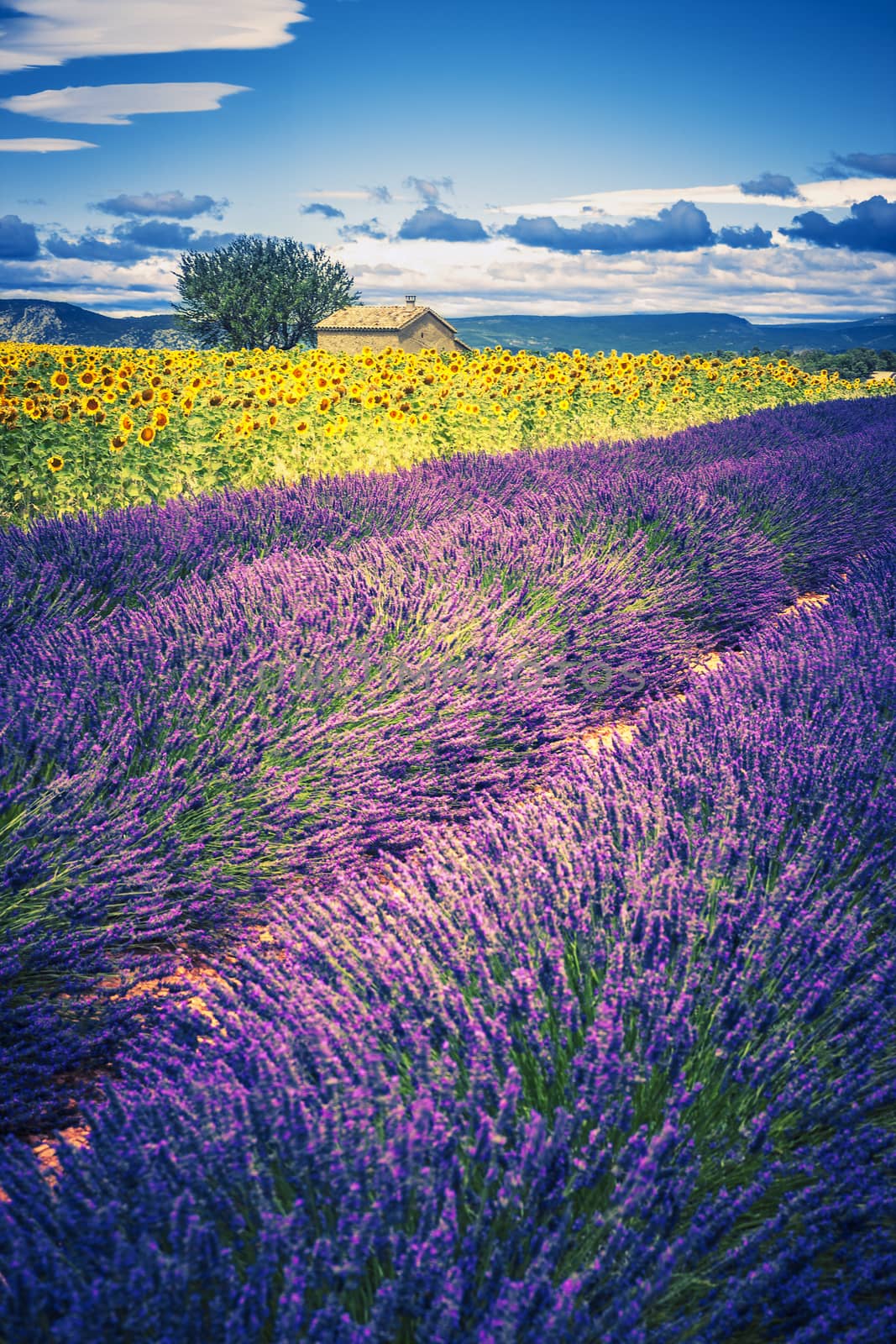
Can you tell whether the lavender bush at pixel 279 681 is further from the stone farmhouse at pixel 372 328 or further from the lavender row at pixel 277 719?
the stone farmhouse at pixel 372 328

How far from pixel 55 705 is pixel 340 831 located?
812mm

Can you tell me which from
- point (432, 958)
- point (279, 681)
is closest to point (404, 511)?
point (279, 681)

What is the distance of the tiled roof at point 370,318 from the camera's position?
33812mm

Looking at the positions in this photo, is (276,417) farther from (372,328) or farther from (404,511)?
(372,328)

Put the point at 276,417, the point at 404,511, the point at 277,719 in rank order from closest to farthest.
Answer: the point at 277,719
the point at 404,511
the point at 276,417

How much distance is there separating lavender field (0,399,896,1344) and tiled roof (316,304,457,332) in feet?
107

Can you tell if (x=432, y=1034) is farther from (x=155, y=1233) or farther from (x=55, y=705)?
(x=55, y=705)

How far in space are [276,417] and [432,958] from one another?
20.5 feet

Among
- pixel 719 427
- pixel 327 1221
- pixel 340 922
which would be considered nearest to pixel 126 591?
pixel 340 922

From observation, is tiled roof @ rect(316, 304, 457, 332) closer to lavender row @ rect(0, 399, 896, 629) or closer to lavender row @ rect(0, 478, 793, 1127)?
lavender row @ rect(0, 399, 896, 629)

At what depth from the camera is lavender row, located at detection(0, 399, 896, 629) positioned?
3.59 m

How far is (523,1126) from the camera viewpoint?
1.08 meters

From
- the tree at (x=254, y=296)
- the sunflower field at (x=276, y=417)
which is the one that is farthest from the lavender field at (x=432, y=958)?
the tree at (x=254, y=296)

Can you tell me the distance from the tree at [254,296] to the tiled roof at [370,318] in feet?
2.88
